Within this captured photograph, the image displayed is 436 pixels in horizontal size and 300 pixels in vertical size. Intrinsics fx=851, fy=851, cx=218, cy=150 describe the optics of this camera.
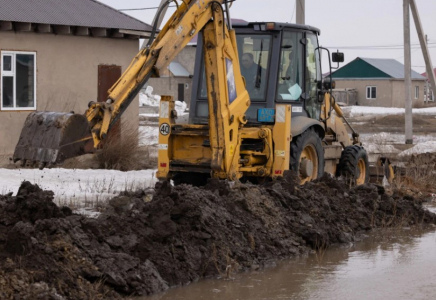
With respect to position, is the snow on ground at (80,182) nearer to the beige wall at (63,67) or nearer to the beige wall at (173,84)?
the beige wall at (63,67)

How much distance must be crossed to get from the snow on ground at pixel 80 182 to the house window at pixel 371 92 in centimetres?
6191

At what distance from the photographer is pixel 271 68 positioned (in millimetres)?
14156

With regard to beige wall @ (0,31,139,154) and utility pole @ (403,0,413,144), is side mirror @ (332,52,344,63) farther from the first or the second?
utility pole @ (403,0,413,144)

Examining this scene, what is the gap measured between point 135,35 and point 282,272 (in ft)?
43.3

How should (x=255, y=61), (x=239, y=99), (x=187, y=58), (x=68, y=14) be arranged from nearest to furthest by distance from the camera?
(x=239, y=99) < (x=255, y=61) < (x=68, y=14) < (x=187, y=58)

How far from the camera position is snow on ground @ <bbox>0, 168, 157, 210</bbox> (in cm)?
1402

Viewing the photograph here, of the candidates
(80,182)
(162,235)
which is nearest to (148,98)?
(80,182)

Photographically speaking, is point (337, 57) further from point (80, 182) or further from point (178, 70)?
point (178, 70)

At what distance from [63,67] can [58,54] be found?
0.37m

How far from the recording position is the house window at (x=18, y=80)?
1970 centimetres

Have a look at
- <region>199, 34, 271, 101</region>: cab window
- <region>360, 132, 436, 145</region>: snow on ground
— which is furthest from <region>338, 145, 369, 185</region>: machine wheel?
<region>360, 132, 436, 145</region>: snow on ground

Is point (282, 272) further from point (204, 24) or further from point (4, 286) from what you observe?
point (204, 24)

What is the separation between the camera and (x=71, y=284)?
8.11 metres

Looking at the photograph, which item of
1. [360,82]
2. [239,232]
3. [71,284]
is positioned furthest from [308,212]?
[360,82]
